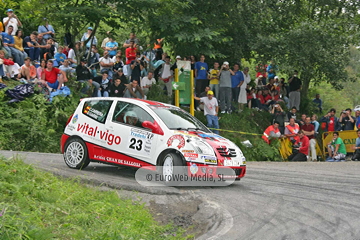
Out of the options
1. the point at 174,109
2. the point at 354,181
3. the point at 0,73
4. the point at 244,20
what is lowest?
the point at 354,181

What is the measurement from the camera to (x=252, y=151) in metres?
21.3

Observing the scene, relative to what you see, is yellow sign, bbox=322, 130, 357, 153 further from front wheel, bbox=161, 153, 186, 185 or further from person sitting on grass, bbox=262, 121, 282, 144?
front wheel, bbox=161, 153, 186, 185

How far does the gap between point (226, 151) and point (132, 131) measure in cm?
208

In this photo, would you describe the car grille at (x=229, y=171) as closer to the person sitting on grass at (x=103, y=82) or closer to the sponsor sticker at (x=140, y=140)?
the sponsor sticker at (x=140, y=140)

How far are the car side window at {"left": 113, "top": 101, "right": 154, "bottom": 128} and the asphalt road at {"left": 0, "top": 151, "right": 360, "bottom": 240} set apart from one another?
124 cm

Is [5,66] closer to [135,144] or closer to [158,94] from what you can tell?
[158,94]

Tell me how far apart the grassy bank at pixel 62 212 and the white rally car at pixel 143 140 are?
6.96ft

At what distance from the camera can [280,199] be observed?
1025 cm

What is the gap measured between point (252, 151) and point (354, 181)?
8.58 m

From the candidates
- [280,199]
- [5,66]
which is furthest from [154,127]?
[5,66]

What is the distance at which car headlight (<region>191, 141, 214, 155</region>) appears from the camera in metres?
11.1

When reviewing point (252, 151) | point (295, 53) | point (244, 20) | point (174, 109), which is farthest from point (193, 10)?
point (174, 109)

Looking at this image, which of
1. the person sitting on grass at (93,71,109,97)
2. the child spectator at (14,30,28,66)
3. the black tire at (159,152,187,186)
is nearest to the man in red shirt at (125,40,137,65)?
the person sitting on grass at (93,71,109,97)

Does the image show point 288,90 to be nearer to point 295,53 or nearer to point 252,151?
point 295,53
